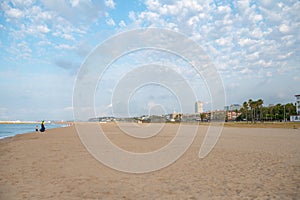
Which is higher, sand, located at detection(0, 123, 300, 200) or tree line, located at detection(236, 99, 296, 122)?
tree line, located at detection(236, 99, 296, 122)

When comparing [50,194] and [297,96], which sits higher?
[297,96]

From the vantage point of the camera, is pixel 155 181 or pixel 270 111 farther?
pixel 270 111

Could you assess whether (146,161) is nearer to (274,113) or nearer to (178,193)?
(178,193)

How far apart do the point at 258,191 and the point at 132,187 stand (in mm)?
3127

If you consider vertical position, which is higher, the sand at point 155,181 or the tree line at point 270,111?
the tree line at point 270,111

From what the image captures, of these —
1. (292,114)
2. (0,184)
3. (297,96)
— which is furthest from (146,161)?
(297,96)

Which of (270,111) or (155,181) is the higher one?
A: (270,111)

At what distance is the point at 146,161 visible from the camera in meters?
10.9

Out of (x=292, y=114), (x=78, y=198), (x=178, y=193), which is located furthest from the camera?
(x=292, y=114)

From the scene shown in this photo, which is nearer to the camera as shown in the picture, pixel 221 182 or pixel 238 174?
pixel 221 182

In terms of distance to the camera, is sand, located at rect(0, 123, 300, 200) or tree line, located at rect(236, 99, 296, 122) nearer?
sand, located at rect(0, 123, 300, 200)

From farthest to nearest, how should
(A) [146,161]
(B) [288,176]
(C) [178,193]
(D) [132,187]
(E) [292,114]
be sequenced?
(E) [292,114] → (A) [146,161] → (B) [288,176] → (D) [132,187] → (C) [178,193]

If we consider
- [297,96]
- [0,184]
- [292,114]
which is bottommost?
[0,184]

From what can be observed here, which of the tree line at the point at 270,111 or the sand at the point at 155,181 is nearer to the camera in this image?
the sand at the point at 155,181
